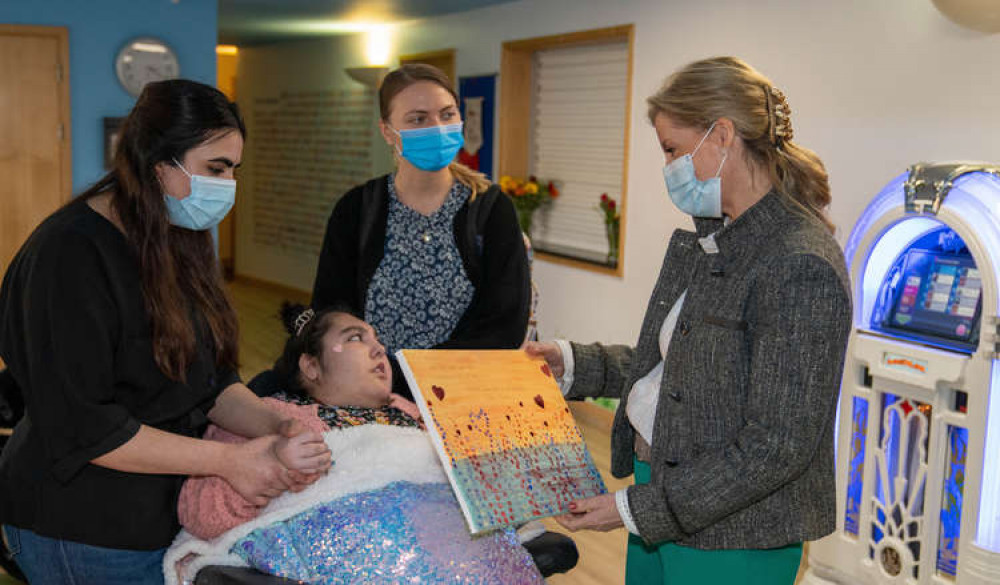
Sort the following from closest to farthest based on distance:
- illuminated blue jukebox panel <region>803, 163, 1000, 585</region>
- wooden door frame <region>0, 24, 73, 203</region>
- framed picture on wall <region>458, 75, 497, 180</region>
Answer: illuminated blue jukebox panel <region>803, 163, 1000, 585</region>, wooden door frame <region>0, 24, 73, 203</region>, framed picture on wall <region>458, 75, 497, 180</region>

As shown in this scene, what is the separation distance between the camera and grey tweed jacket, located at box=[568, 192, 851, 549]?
136 cm

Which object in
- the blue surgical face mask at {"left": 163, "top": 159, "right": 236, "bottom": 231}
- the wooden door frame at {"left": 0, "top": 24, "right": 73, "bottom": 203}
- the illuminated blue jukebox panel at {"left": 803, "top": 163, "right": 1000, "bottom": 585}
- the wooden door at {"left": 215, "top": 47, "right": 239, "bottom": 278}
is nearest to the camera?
the blue surgical face mask at {"left": 163, "top": 159, "right": 236, "bottom": 231}

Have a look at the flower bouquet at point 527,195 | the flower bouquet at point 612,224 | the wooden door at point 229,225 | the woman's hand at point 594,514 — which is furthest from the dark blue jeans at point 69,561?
the wooden door at point 229,225

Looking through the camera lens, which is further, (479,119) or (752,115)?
(479,119)

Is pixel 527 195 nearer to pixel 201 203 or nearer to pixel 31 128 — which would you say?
pixel 31 128

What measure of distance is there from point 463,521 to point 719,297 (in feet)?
2.27

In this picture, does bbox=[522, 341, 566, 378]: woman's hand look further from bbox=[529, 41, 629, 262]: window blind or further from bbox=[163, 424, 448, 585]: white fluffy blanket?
bbox=[529, 41, 629, 262]: window blind

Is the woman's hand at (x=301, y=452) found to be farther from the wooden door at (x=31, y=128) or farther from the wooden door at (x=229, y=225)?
the wooden door at (x=229, y=225)

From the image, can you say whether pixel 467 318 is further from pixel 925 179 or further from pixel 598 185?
pixel 598 185

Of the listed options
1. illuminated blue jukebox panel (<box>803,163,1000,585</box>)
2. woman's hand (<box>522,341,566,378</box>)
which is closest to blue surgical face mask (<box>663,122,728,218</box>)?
woman's hand (<box>522,341,566,378</box>)

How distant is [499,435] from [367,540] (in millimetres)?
355

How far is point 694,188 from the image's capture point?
1559mm

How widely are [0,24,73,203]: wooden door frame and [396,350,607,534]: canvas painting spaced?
17.1 feet

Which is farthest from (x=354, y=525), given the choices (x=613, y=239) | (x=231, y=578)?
(x=613, y=239)
